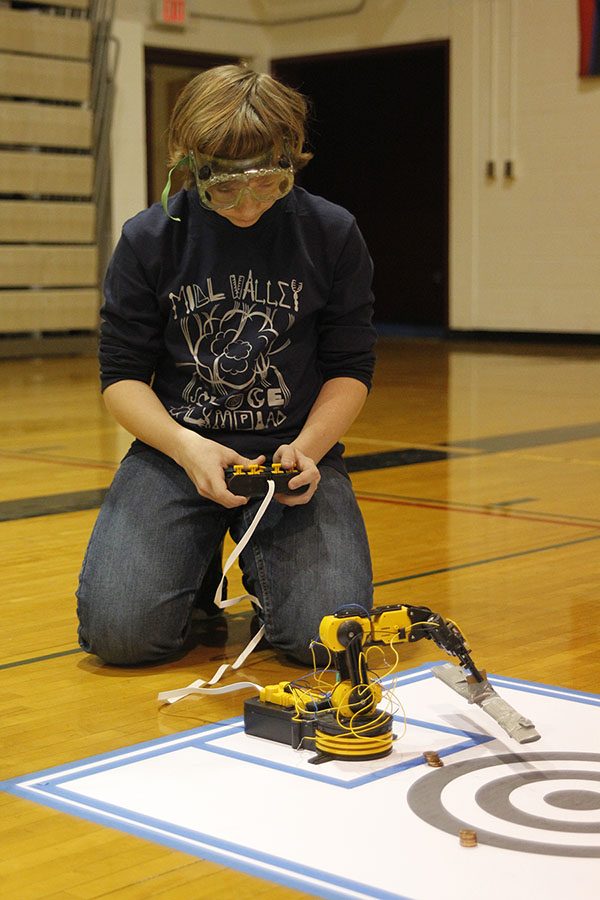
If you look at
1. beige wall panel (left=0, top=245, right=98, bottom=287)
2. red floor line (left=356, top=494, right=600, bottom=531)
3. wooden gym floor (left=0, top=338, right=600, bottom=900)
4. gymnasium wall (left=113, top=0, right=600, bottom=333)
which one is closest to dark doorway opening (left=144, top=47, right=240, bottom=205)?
gymnasium wall (left=113, top=0, right=600, bottom=333)

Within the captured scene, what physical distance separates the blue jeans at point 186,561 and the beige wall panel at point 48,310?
22.1 ft

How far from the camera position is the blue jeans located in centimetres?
196

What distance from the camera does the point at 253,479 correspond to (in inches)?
74.9

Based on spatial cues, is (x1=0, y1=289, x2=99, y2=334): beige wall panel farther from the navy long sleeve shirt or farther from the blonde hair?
the blonde hair

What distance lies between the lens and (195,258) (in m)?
2.06

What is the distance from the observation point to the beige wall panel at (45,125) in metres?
8.59

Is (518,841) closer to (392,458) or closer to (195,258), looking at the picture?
(195,258)

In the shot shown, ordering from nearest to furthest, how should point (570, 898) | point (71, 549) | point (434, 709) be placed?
point (570, 898) < point (434, 709) < point (71, 549)

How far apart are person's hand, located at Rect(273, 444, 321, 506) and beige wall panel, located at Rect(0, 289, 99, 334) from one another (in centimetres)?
690

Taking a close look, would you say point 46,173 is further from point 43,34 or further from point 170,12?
point 170,12

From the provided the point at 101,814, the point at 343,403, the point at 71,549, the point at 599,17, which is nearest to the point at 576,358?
the point at 599,17

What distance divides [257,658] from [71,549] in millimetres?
877

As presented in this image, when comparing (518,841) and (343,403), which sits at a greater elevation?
(343,403)

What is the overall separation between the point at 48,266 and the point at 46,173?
0.57 m
